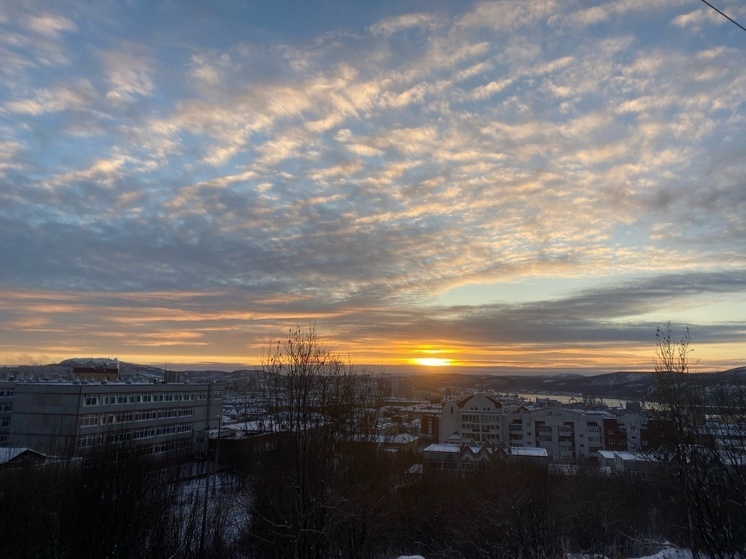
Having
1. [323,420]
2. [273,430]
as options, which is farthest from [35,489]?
[323,420]

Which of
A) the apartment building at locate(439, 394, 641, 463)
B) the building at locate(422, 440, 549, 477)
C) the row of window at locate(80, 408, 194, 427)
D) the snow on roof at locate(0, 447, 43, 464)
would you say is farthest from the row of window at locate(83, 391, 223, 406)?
the apartment building at locate(439, 394, 641, 463)

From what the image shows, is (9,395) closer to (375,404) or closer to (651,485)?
(375,404)

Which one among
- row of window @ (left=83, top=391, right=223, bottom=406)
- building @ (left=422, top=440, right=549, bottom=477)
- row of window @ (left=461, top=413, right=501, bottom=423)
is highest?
row of window @ (left=83, top=391, right=223, bottom=406)

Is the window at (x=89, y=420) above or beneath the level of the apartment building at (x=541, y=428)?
above

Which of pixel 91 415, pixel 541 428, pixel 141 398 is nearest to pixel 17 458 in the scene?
pixel 91 415

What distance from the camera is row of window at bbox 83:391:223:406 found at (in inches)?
1641

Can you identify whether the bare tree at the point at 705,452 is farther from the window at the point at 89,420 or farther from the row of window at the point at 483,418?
the row of window at the point at 483,418

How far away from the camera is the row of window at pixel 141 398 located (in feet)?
137

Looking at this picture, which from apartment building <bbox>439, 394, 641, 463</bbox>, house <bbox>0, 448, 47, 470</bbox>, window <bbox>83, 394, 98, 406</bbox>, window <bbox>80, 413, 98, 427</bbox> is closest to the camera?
house <bbox>0, 448, 47, 470</bbox>

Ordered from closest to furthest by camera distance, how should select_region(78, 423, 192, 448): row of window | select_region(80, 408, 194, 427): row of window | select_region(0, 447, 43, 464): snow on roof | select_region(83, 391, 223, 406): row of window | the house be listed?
1. the house
2. select_region(0, 447, 43, 464): snow on roof
3. select_region(78, 423, 192, 448): row of window
4. select_region(80, 408, 194, 427): row of window
5. select_region(83, 391, 223, 406): row of window

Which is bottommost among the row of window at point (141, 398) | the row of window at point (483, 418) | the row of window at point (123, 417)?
the row of window at point (483, 418)

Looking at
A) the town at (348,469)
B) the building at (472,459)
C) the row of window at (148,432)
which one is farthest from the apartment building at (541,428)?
the row of window at (148,432)

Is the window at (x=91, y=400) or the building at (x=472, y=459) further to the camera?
the window at (x=91, y=400)

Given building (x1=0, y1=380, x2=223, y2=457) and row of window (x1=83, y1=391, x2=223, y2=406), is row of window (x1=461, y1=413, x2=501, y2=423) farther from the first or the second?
building (x1=0, y1=380, x2=223, y2=457)
